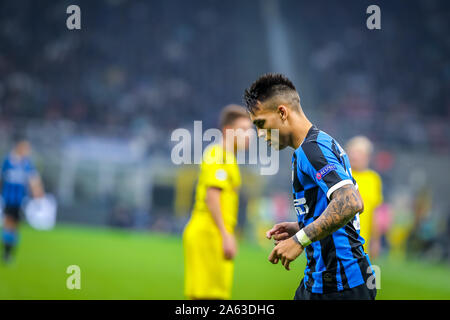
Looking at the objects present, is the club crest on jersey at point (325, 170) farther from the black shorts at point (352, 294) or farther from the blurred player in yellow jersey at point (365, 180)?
the blurred player in yellow jersey at point (365, 180)

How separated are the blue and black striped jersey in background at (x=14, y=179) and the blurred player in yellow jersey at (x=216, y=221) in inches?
231

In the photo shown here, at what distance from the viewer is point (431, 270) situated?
512 inches

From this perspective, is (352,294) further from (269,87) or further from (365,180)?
(365,180)

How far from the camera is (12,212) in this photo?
9383 mm

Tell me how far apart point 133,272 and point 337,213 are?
23.4 feet

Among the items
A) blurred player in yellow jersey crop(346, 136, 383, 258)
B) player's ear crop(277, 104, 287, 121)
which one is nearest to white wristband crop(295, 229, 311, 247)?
player's ear crop(277, 104, 287, 121)

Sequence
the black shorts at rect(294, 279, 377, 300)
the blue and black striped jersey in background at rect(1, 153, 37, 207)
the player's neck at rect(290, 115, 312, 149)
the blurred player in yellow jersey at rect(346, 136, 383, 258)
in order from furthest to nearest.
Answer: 1. the blue and black striped jersey in background at rect(1, 153, 37, 207)
2. the blurred player in yellow jersey at rect(346, 136, 383, 258)
3. the player's neck at rect(290, 115, 312, 149)
4. the black shorts at rect(294, 279, 377, 300)

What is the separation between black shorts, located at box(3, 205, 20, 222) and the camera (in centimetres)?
929

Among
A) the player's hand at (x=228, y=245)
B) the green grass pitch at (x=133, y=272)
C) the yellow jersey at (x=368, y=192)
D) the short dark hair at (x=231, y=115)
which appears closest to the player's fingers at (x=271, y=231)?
the player's hand at (x=228, y=245)

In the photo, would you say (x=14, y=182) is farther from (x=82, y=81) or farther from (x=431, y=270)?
(x=82, y=81)

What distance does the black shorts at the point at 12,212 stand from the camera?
9.29 metres

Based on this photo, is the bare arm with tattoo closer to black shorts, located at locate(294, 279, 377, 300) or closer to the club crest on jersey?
the club crest on jersey

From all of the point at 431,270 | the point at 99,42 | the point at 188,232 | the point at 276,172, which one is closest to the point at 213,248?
the point at 188,232
